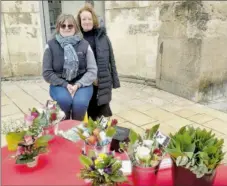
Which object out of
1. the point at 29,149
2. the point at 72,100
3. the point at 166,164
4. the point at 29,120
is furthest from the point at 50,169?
the point at 72,100

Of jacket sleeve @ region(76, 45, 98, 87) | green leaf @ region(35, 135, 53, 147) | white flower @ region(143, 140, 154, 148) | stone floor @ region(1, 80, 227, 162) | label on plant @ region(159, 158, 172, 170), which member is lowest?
stone floor @ region(1, 80, 227, 162)

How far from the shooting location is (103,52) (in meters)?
2.37

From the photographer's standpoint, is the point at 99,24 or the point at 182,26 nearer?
the point at 99,24

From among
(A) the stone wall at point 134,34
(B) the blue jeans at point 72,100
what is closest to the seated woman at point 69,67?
(B) the blue jeans at point 72,100

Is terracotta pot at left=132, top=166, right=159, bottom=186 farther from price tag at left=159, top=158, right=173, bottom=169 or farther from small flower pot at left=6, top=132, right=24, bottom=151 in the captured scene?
small flower pot at left=6, top=132, right=24, bottom=151

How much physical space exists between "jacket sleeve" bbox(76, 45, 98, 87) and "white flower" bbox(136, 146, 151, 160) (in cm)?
122

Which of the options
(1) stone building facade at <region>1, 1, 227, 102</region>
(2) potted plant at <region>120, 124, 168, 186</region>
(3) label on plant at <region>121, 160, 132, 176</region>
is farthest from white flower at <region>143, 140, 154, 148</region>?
(1) stone building facade at <region>1, 1, 227, 102</region>

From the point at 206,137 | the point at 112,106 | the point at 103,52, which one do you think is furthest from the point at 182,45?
the point at 206,137

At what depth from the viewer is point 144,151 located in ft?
3.56

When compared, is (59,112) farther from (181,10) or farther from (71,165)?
(181,10)

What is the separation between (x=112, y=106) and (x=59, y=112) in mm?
1689

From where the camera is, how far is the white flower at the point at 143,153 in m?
1.07

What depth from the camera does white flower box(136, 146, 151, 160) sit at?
107 cm

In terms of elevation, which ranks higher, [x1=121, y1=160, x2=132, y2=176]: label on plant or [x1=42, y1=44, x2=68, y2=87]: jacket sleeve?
[x1=42, y1=44, x2=68, y2=87]: jacket sleeve
